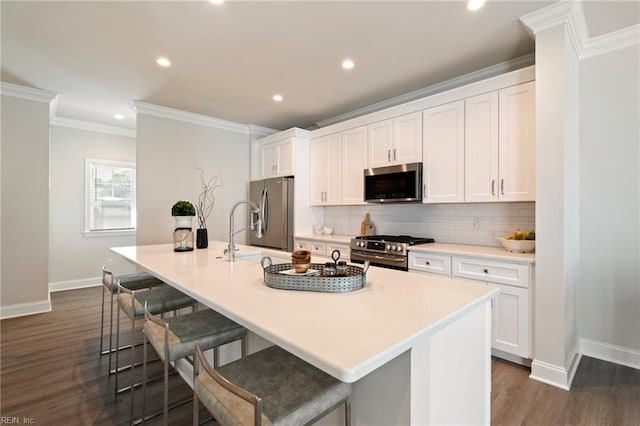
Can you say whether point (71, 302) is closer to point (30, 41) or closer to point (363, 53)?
point (30, 41)

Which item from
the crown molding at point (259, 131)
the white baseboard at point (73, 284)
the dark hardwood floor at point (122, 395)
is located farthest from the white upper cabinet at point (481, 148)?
the white baseboard at point (73, 284)

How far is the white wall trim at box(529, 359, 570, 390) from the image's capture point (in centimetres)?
214

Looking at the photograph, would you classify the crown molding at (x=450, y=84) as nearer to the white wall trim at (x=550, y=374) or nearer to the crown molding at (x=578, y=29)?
the crown molding at (x=578, y=29)

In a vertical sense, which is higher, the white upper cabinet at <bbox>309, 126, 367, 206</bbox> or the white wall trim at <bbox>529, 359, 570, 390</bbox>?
the white upper cabinet at <bbox>309, 126, 367, 206</bbox>

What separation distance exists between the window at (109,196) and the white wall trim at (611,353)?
632 cm

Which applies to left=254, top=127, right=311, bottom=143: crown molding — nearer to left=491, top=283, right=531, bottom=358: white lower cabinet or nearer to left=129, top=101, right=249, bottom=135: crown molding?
left=129, top=101, right=249, bottom=135: crown molding

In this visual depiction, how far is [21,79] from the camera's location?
340 cm

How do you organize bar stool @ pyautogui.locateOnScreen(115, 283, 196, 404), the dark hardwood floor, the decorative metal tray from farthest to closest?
bar stool @ pyautogui.locateOnScreen(115, 283, 196, 404)
the dark hardwood floor
the decorative metal tray

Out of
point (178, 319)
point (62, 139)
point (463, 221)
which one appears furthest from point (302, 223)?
point (62, 139)

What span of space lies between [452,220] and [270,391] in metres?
2.86

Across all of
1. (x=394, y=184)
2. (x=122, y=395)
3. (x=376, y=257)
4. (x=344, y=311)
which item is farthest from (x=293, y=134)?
(x=344, y=311)

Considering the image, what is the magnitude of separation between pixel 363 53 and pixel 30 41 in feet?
9.25

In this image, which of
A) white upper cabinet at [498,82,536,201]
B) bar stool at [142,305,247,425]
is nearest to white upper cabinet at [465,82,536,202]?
white upper cabinet at [498,82,536,201]

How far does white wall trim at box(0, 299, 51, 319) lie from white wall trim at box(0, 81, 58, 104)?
2.45 meters
